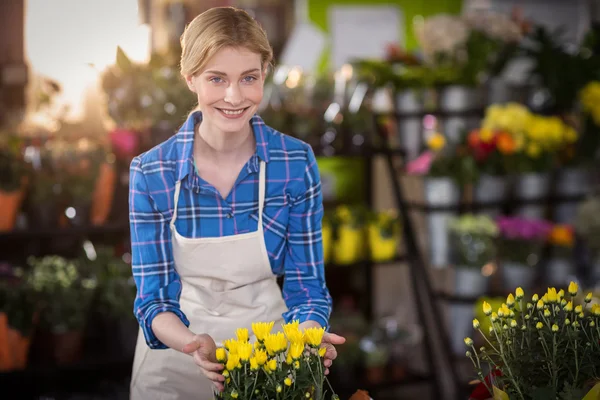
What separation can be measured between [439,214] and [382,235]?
32 cm

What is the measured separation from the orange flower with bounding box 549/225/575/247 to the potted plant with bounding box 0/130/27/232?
255cm

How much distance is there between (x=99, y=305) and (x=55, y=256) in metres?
0.35

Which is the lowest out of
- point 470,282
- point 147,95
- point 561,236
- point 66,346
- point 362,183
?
point 66,346

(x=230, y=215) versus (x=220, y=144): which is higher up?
(x=220, y=144)

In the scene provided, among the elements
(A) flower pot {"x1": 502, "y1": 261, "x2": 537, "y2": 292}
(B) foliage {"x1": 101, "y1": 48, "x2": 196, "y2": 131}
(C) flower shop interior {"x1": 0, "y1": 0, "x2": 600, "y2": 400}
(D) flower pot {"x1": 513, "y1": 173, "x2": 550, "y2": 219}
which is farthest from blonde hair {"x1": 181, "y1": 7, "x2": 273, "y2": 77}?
(D) flower pot {"x1": 513, "y1": 173, "x2": 550, "y2": 219}

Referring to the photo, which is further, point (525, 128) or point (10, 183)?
point (525, 128)

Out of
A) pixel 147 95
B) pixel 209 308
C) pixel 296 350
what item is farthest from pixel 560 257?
pixel 296 350

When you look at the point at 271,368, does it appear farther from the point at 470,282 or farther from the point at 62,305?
the point at 470,282

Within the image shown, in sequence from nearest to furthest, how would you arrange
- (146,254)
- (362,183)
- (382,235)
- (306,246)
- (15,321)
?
1. (146,254)
2. (306,246)
3. (15,321)
4. (382,235)
5. (362,183)

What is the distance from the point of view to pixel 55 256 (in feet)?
10.8

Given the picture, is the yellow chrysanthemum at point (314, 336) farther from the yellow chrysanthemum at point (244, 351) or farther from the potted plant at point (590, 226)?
the potted plant at point (590, 226)

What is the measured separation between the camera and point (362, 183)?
4.38 meters

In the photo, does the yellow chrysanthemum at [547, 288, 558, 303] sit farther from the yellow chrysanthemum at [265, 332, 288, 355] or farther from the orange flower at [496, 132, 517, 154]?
the orange flower at [496, 132, 517, 154]

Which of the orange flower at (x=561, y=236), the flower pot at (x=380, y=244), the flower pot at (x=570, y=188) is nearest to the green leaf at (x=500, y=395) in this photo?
the flower pot at (x=380, y=244)
